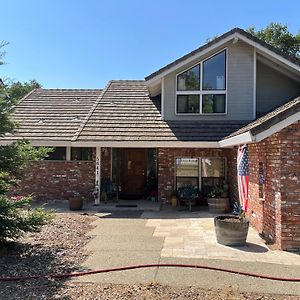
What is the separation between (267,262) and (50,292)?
392cm

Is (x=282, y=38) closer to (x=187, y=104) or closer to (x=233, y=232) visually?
(x=187, y=104)

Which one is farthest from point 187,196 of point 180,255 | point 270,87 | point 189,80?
point 180,255

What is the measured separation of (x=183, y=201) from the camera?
1410cm

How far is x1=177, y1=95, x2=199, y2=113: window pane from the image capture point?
14875mm

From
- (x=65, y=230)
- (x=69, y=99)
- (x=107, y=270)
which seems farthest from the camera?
(x=69, y=99)

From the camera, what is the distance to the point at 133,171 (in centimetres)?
1627

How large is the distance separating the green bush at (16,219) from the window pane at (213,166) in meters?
7.86

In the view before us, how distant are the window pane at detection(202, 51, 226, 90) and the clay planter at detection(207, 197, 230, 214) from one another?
4537mm

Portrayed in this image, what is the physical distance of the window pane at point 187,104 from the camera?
14.9 m

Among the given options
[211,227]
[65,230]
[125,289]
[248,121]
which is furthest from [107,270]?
[248,121]

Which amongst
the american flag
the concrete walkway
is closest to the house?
the american flag

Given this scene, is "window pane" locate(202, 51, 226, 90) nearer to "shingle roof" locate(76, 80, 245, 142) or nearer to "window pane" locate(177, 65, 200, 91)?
"window pane" locate(177, 65, 200, 91)

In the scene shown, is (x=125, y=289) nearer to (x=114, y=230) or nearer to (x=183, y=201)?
(x=114, y=230)

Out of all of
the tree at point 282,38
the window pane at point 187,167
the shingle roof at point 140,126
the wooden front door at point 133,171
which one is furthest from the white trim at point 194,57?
the tree at point 282,38
